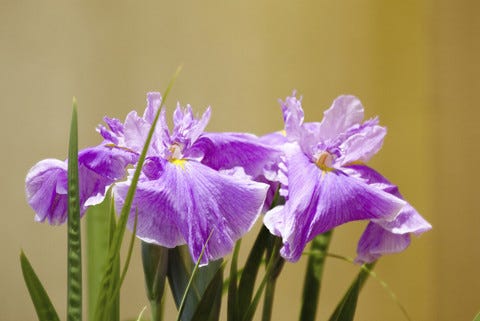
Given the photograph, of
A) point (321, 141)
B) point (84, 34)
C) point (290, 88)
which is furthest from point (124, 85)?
point (321, 141)

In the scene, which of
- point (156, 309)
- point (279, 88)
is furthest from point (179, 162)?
point (279, 88)

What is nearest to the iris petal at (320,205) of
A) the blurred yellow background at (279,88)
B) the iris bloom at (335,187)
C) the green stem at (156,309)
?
the iris bloom at (335,187)

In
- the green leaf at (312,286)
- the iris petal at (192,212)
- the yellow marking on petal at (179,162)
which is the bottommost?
the green leaf at (312,286)

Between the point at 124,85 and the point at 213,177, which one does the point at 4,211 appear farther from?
the point at 213,177

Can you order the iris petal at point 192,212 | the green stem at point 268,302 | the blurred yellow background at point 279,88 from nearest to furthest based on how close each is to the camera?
the iris petal at point 192,212 → the green stem at point 268,302 → the blurred yellow background at point 279,88

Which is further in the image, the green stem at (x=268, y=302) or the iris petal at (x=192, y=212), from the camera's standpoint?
the green stem at (x=268, y=302)

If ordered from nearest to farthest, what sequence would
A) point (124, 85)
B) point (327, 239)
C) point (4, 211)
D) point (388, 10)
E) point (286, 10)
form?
1. point (327, 239)
2. point (4, 211)
3. point (124, 85)
4. point (286, 10)
5. point (388, 10)

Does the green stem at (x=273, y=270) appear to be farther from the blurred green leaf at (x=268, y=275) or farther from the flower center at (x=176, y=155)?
the flower center at (x=176, y=155)
